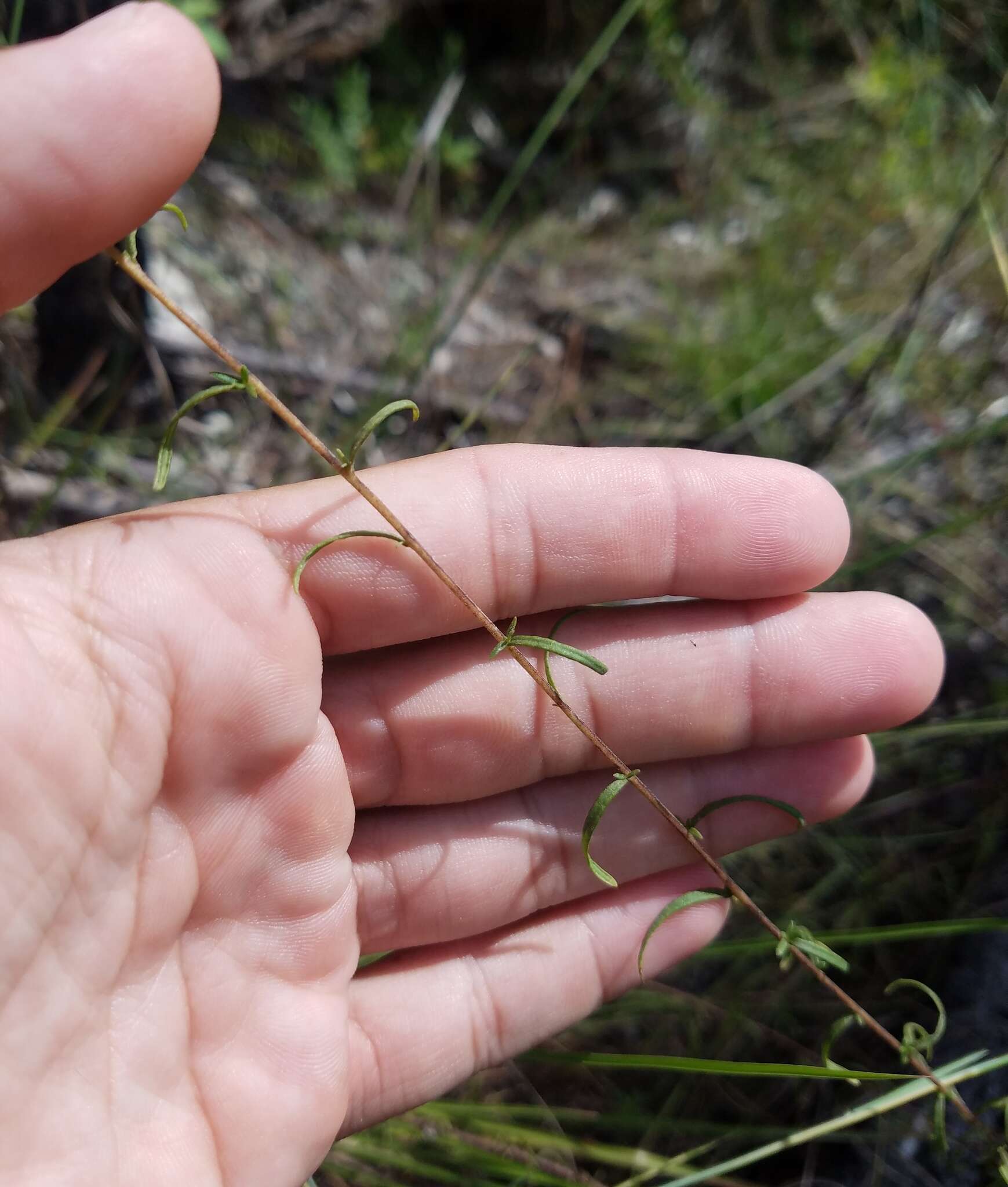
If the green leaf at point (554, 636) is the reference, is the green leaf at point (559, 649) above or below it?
above

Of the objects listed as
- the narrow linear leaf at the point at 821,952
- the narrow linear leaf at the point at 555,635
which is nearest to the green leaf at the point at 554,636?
the narrow linear leaf at the point at 555,635

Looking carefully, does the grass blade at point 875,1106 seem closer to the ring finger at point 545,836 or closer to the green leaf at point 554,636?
the ring finger at point 545,836

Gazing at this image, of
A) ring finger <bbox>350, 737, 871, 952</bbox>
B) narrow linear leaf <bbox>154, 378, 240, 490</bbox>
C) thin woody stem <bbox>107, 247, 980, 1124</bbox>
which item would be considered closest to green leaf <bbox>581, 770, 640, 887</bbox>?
thin woody stem <bbox>107, 247, 980, 1124</bbox>

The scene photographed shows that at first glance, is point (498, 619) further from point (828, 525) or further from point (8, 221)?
point (8, 221)

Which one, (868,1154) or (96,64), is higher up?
A: (96,64)

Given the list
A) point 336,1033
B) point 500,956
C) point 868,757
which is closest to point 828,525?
point 868,757

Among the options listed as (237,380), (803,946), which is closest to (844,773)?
(803,946)

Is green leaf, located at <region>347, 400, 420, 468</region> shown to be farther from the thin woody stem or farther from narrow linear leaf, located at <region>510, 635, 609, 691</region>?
narrow linear leaf, located at <region>510, 635, 609, 691</region>
